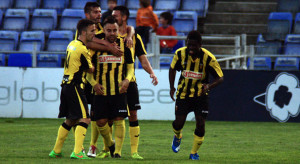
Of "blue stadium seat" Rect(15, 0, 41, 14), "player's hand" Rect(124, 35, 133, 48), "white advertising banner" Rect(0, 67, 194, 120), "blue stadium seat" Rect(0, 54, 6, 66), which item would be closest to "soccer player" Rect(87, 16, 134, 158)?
"player's hand" Rect(124, 35, 133, 48)

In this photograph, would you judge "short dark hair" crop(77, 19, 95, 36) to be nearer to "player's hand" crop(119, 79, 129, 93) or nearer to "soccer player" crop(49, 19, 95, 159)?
"soccer player" crop(49, 19, 95, 159)

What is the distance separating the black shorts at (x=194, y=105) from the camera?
8242 millimetres

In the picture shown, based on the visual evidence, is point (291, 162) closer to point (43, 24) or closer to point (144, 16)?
point (144, 16)

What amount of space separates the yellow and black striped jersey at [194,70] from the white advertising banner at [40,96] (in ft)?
19.9

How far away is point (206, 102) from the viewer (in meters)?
8.30

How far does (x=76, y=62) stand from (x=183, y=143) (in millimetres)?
3405

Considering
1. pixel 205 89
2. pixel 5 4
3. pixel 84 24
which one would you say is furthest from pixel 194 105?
pixel 5 4

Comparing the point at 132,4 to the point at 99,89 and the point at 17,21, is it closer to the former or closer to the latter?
the point at 17,21

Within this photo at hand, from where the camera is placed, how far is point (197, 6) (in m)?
19.3

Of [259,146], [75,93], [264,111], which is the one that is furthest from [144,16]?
[75,93]

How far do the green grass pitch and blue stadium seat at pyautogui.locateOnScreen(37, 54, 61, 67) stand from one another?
5.42 ft

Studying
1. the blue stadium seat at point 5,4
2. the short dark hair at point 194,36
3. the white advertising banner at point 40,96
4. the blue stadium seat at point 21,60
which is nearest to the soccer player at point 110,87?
the short dark hair at point 194,36

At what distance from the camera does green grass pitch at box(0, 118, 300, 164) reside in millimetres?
7883

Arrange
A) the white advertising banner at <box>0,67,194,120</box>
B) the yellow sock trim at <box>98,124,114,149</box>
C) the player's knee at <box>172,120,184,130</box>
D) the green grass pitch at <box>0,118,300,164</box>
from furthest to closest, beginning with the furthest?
the white advertising banner at <box>0,67,194,120</box> → the player's knee at <box>172,120,184,130</box> → the green grass pitch at <box>0,118,300,164</box> → the yellow sock trim at <box>98,124,114,149</box>
